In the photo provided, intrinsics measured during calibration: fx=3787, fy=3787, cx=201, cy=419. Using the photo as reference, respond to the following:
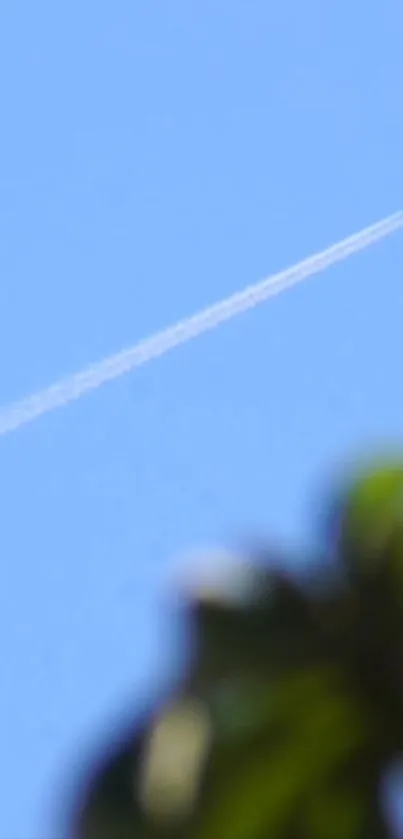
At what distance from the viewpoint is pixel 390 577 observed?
11.3 metres

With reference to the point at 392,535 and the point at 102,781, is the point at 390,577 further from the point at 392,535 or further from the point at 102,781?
the point at 102,781

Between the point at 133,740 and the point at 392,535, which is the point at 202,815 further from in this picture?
the point at 392,535

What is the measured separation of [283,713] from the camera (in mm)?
11320

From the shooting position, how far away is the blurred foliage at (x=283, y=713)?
1111 cm

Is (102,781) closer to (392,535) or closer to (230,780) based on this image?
(230,780)

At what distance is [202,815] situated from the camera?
1111 cm

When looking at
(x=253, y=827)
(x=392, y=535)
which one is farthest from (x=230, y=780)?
(x=392, y=535)

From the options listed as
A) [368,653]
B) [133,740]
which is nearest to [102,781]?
[133,740]

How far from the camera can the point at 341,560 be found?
37.6 feet

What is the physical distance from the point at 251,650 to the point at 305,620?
0.68 feet

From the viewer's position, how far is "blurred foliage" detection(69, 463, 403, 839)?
36.4 feet

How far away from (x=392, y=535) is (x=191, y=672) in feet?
2.42

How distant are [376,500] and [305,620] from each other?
0.44 meters

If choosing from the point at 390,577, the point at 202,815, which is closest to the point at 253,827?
the point at 202,815
